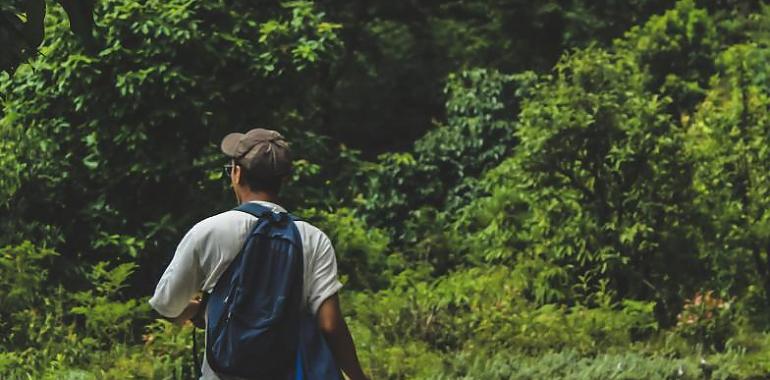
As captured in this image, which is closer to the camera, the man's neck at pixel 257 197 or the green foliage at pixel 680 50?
the man's neck at pixel 257 197

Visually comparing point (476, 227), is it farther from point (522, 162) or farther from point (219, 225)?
point (219, 225)

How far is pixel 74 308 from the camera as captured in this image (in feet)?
29.1

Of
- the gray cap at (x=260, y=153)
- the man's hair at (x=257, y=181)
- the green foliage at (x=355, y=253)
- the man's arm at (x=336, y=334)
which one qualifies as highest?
the gray cap at (x=260, y=153)

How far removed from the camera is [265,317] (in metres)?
3.80

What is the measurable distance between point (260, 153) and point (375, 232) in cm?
844

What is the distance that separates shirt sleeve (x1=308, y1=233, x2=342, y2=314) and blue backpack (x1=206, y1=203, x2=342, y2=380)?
0.05m

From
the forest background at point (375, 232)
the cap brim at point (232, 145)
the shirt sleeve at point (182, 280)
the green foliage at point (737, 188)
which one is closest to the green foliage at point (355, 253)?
the forest background at point (375, 232)

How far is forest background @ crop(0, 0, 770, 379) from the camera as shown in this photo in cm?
891

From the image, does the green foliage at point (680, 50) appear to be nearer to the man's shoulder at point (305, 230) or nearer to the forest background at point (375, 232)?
the forest background at point (375, 232)

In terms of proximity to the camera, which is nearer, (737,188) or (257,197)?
(257,197)

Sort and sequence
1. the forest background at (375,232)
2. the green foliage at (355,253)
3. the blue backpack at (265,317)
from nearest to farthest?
the blue backpack at (265,317) < the forest background at (375,232) < the green foliage at (355,253)

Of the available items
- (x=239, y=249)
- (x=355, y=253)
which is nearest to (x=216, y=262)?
(x=239, y=249)

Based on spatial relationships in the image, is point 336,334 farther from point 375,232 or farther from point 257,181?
point 375,232

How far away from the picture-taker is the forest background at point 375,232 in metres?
8.91
